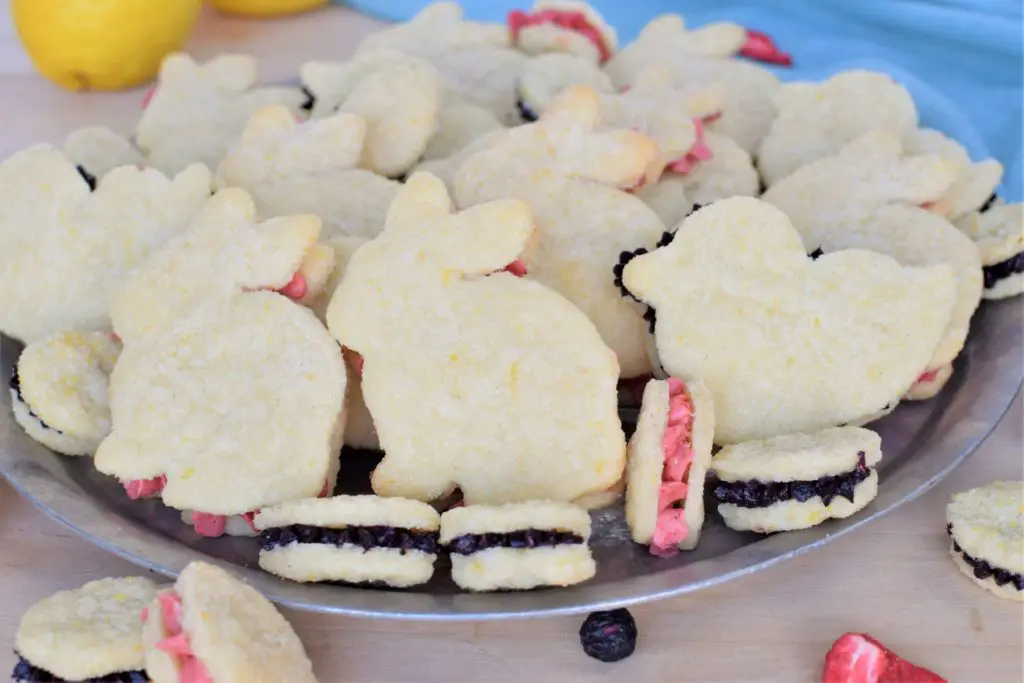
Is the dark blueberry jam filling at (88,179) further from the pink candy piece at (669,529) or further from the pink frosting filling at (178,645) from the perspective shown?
the pink candy piece at (669,529)

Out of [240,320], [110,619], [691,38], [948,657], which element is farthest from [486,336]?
[691,38]

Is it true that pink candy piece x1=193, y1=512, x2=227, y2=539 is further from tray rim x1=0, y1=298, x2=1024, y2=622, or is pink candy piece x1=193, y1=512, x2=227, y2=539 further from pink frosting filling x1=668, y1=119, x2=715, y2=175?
pink frosting filling x1=668, y1=119, x2=715, y2=175

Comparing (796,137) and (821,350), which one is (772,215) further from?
(796,137)

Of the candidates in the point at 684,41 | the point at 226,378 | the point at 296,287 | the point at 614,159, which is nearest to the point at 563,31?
the point at 684,41

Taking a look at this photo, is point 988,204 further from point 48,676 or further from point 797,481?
point 48,676

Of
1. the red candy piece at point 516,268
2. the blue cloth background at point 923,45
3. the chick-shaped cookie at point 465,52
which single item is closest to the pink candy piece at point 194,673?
the red candy piece at point 516,268

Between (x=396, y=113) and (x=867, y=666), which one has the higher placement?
(x=396, y=113)

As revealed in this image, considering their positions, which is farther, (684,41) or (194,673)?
(684,41)
